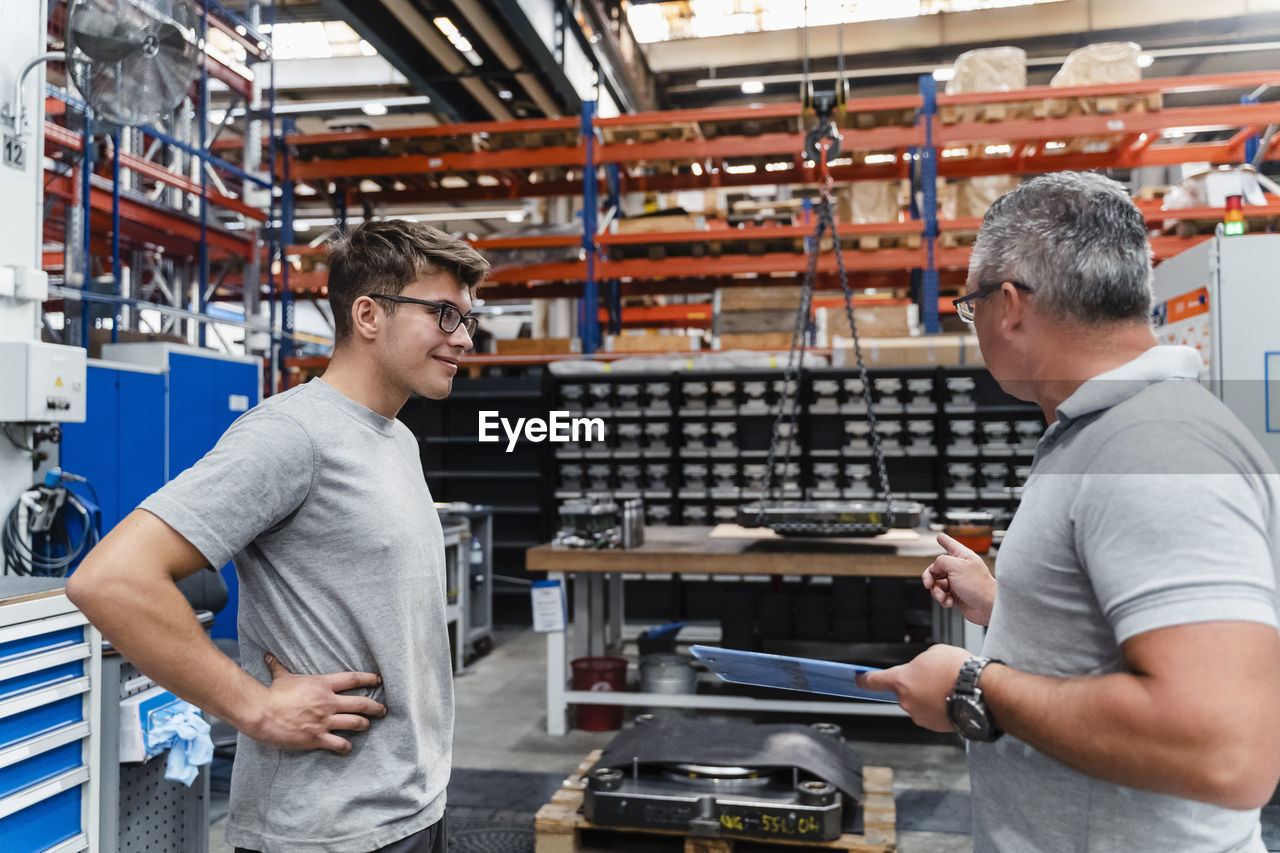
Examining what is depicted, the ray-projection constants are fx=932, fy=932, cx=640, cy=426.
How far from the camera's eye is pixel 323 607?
51.2 inches

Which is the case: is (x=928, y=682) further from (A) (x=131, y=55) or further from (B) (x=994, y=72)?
(B) (x=994, y=72)

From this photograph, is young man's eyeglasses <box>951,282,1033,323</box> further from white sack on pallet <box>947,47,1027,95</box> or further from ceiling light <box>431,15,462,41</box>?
white sack on pallet <box>947,47,1027,95</box>

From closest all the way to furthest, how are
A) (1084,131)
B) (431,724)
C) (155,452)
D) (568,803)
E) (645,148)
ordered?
(431,724), (568,803), (155,452), (1084,131), (645,148)

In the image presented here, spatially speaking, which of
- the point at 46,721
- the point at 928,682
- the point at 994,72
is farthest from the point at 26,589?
the point at 994,72

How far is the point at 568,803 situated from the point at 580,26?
21.5 feet

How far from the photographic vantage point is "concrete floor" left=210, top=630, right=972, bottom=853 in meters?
3.49

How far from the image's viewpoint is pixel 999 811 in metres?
1.08

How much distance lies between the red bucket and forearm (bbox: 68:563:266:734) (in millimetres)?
3528

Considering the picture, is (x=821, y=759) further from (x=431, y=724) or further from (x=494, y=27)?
(x=494, y=27)

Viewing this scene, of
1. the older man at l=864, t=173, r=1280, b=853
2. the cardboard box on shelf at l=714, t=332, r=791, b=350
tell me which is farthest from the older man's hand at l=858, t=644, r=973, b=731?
the cardboard box on shelf at l=714, t=332, r=791, b=350

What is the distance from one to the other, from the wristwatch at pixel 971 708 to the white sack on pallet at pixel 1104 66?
22.3ft

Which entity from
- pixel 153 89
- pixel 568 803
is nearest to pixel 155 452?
pixel 153 89

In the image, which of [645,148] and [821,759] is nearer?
[821,759]

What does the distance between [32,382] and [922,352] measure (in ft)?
17.6
